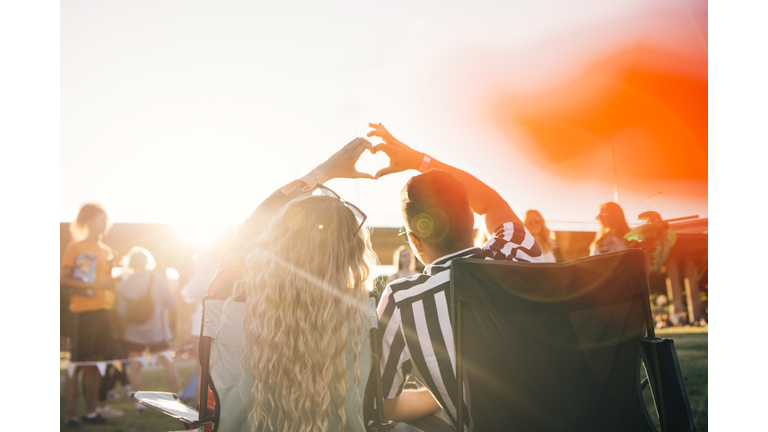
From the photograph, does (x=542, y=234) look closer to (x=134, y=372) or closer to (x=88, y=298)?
(x=88, y=298)

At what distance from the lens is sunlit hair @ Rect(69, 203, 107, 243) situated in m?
3.78

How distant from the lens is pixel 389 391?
4.90ft

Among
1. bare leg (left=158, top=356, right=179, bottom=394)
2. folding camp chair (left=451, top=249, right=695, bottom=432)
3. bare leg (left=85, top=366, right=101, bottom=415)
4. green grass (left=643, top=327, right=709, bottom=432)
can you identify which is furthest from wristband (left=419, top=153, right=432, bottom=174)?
bare leg (left=158, top=356, right=179, bottom=394)

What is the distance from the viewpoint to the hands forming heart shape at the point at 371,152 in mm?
1901

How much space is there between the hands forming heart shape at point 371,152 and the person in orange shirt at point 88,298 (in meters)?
3.10

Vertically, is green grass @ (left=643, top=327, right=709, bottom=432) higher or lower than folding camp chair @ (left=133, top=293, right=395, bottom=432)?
lower

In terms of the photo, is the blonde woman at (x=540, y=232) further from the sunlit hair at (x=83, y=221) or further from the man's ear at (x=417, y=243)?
the sunlit hair at (x=83, y=221)

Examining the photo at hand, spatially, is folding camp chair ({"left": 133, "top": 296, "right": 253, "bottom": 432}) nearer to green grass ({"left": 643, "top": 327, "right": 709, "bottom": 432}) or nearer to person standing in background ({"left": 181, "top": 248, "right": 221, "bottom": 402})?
green grass ({"left": 643, "top": 327, "right": 709, "bottom": 432})

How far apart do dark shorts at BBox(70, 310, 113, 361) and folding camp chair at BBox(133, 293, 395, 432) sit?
3037mm

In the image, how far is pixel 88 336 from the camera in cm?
373

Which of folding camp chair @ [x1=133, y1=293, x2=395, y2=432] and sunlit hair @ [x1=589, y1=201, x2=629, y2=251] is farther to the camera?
sunlit hair @ [x1=589, y1=201, x2=629, y2=251]
